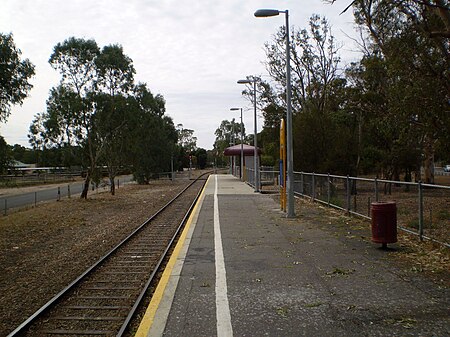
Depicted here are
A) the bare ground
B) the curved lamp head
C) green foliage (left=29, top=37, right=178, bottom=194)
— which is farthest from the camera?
green foliage (left=29, top=37, right=178, bottom=194)

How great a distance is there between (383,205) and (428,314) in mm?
3855

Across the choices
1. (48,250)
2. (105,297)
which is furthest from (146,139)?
(105,297)

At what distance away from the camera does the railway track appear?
5.29 metres

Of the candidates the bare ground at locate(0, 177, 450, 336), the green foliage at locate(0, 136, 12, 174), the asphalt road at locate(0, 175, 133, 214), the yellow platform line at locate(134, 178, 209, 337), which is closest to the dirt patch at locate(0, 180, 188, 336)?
the bare ground at locate(0, 177, 450, 336)

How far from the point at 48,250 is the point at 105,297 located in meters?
4.91

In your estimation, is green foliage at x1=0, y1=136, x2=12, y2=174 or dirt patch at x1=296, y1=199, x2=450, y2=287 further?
green foliage at x1=0, y1=136, x2=12, y2=174

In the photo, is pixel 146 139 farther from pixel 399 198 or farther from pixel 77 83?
pixel 399 198

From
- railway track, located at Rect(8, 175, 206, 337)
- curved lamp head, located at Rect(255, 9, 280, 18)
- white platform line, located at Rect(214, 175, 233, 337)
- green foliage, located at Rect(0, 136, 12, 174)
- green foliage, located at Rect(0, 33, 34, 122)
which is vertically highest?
curved lamp head, located at Rect(255, 9, 280, 18)

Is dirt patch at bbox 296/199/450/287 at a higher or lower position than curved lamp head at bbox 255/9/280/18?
lower

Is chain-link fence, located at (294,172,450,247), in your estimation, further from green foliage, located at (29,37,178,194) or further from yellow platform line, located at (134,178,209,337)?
green foliage, located at (29,37,178,194)

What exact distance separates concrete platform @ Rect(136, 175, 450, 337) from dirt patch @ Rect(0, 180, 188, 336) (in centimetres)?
183

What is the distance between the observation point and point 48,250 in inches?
426

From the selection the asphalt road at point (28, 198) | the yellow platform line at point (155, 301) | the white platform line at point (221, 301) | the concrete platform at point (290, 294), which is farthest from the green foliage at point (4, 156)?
the white platform line at point (221, 301)

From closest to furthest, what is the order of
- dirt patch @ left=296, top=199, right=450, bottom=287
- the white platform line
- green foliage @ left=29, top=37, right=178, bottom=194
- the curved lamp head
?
the white platform line
dirt patch @ left=296, top=199, right=450, bottom=287
the curved lamp head
green foliage @ left=29, top=37, right=178, bottom=194
